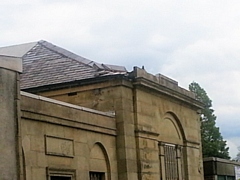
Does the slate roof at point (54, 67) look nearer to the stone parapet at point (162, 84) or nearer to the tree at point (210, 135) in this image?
the stone parapet at point (162, 84)

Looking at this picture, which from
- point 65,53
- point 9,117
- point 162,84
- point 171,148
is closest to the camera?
point 9,117

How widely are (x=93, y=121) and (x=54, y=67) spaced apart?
382 cm

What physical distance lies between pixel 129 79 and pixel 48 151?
475cm

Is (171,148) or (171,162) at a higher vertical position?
(171,148)

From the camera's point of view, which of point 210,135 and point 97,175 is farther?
point 210,135

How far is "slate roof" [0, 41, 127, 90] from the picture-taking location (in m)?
21.0

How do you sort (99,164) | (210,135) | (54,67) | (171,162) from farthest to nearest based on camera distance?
(210,135) < (171,162) < (54,67) < (99,164)

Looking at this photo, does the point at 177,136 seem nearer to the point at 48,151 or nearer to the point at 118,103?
the point at 118,103

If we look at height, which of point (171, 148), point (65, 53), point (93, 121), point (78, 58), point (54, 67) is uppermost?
point (65, 53)

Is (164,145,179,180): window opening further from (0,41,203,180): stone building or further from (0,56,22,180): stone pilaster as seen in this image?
(0,56,22,180): stone pilaster

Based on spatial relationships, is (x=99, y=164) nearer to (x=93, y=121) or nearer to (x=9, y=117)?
(x=93, y=121)

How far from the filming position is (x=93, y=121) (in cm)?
1900

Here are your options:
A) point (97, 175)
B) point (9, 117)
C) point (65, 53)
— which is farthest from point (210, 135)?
point (9, 117)

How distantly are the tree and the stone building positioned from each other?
2363cm
